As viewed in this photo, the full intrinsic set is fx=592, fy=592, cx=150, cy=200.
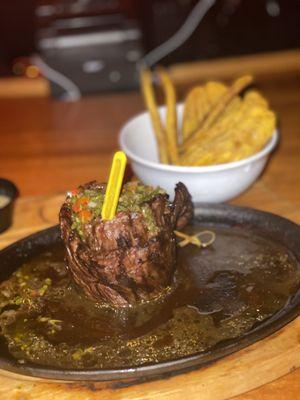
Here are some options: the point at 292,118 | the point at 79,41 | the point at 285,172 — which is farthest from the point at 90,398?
the point at 79,41

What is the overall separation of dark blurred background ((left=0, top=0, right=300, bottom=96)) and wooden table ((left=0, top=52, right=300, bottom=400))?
0.23 m

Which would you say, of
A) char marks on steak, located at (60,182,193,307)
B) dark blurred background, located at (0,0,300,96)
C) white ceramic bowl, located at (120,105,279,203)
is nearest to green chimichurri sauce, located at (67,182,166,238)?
char marks on steak, located at (60,182,193,307)

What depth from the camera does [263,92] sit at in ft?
11.0

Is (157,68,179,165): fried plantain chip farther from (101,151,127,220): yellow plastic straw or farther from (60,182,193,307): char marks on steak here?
(101,151,127,220): yellow plastic straw

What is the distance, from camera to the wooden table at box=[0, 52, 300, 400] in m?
1.36

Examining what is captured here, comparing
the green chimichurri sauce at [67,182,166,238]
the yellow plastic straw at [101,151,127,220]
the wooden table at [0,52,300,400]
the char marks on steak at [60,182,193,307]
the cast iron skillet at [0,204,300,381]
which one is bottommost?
the wooden table at [0,52,300,400]

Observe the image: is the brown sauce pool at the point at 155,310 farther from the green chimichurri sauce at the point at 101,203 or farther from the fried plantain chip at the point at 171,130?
the fried plantain chip at the point at 171,130

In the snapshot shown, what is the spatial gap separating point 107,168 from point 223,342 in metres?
1.32

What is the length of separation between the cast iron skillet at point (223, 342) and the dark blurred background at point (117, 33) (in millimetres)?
1876

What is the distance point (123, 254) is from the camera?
156 cm

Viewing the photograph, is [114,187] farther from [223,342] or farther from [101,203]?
[223,342]

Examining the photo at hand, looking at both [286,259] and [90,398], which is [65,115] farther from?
[90,398]

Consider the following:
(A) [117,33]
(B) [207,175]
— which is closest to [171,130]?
(B) [207,175]

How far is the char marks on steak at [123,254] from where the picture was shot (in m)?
1.56
